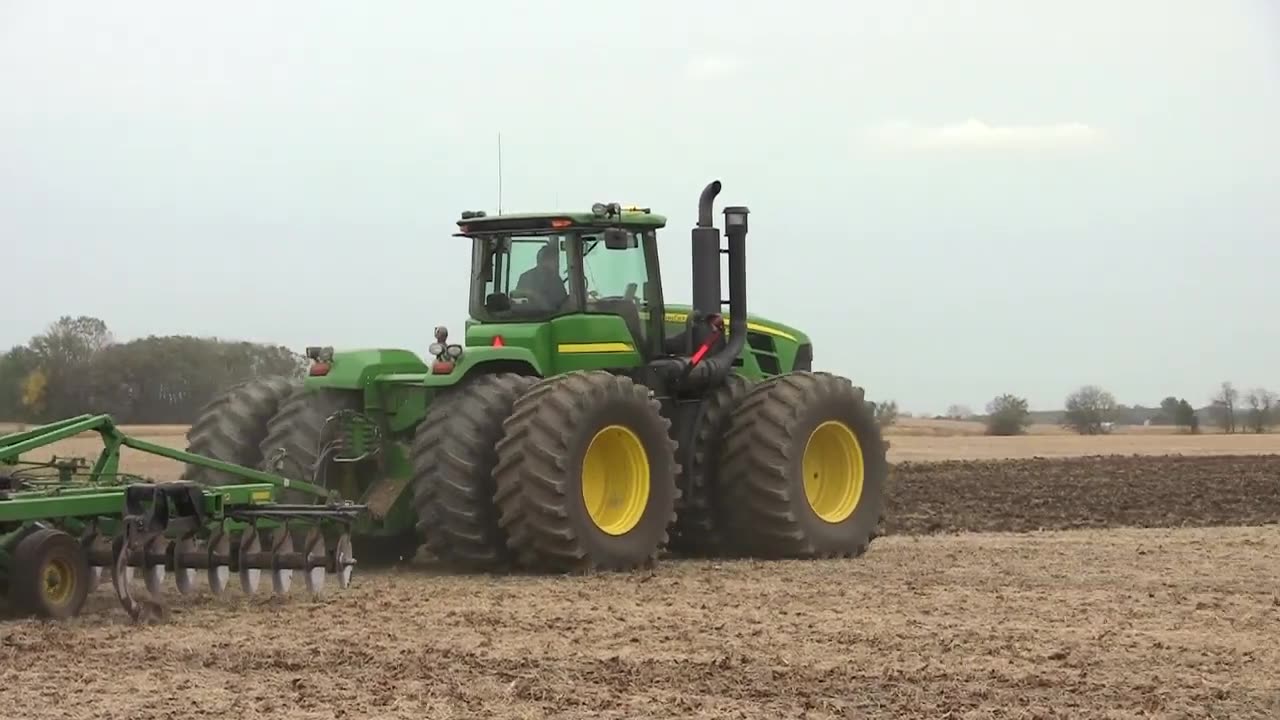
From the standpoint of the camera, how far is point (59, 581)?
8.80m

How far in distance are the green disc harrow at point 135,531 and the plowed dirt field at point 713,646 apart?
169mm

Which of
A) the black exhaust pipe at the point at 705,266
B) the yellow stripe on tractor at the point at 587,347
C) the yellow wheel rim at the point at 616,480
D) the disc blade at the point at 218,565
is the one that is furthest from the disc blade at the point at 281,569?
the black exhaust pipe at the point at 705,266

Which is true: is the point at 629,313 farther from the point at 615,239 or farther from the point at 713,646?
the point at 713,646

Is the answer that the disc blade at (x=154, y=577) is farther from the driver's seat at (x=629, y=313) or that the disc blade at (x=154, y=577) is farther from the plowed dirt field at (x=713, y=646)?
the driver's seat at (x=629, y=313)

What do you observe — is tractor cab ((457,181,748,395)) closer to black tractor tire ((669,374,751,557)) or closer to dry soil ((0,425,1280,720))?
black tractor tire ((669,374,751,557))

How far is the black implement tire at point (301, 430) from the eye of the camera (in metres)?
11.8

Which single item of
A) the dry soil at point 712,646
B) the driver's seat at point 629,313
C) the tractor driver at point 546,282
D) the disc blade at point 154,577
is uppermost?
the tractor driver at point 546,282

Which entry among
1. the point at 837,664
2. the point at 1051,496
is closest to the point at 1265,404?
the point at 1051,496

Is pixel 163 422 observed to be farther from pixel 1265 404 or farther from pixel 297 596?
pixel 1265 404

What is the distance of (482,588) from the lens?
34.0 feet

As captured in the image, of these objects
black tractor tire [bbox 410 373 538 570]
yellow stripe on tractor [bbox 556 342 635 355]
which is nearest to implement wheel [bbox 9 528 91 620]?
black tractor tire [bbox 410 373 538 570]

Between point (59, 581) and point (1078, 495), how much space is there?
1384 cm

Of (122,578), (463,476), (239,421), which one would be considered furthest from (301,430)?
(122,578)

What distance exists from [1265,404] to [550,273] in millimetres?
46604
